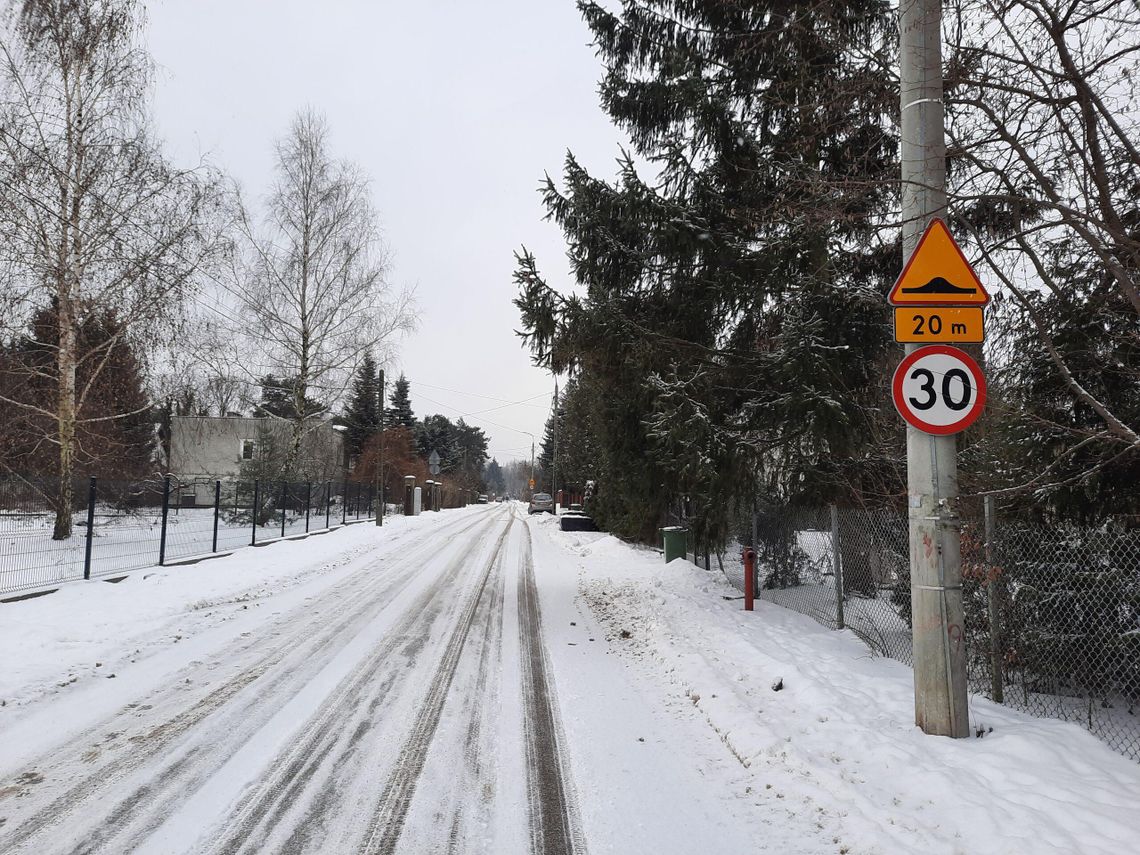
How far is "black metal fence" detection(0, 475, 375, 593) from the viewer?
30.7 feet

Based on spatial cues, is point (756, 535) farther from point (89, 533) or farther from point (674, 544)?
point (89, 533)

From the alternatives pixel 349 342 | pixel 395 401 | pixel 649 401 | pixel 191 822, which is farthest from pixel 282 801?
pixel 395 401

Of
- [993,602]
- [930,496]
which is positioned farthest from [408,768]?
[993,602]

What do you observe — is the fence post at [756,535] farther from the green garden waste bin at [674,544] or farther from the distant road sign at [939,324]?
the distant road sign at [939,324]

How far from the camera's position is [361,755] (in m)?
4.23

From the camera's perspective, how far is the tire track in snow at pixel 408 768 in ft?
10.7

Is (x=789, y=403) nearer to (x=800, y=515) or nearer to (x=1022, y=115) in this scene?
(x=800, y=515)

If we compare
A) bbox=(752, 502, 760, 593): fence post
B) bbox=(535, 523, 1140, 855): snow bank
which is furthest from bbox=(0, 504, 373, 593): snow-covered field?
bbox=(752, 502, 760, 593): fence post

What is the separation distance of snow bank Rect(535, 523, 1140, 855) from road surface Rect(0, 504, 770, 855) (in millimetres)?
471

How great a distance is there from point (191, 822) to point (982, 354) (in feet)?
23.7

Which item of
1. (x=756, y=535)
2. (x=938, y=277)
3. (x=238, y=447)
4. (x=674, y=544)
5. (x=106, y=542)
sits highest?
(x=238, y=447)

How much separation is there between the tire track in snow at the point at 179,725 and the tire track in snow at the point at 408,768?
1.16m

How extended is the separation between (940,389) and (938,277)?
0.78 m

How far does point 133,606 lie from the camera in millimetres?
8578
